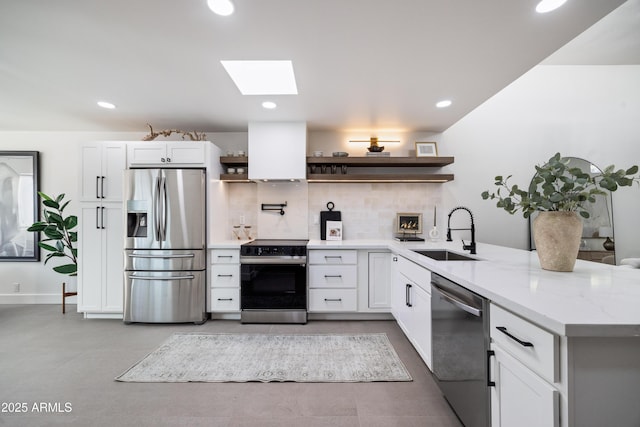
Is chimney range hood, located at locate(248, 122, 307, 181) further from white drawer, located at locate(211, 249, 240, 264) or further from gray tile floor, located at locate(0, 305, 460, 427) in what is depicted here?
gray tile floor, located at locate(0, 305, 460, 427)

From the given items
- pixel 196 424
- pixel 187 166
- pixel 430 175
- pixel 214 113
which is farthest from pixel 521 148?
pixel 196 424

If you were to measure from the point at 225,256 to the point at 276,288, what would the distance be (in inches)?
28.4

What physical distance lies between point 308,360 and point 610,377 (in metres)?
2.00

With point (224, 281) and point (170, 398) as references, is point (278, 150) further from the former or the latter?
point (170, 398)

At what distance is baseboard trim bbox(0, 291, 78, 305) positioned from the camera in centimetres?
394

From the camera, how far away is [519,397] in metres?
1.09

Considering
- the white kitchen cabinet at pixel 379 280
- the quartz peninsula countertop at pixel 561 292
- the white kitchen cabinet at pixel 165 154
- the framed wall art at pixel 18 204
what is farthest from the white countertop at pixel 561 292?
the framed wall art at pixel 18 204

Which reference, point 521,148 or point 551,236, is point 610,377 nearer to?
point 551,236

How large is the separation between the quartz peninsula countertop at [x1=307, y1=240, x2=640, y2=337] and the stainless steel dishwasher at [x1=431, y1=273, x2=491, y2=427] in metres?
0.10

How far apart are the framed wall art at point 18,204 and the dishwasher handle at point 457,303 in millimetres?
5262

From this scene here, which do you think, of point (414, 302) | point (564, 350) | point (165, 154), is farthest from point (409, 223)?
point (165, 154)

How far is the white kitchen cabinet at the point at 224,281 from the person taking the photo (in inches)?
130

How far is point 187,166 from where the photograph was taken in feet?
10.9

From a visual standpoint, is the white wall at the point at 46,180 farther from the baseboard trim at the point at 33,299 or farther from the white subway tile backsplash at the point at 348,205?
the white subway tile backsplash at the point at 348,205
